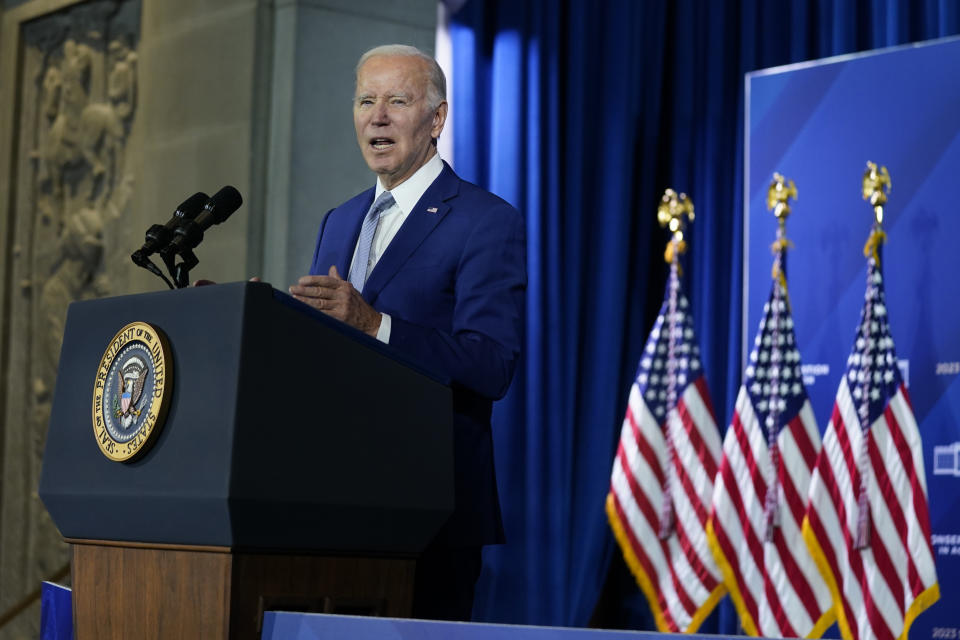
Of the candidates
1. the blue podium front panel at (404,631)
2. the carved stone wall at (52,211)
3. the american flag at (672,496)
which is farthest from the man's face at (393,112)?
the carved stone wall at (52,211)

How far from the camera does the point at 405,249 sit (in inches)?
86.7

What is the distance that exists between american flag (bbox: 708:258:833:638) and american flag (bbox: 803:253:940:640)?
146mm

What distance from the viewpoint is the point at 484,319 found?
6.88 ft

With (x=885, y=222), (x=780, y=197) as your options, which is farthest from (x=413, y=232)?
(x=885, y=222)

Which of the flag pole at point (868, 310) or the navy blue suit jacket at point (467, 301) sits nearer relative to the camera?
the navy blue suit jacket at point (467, 301)

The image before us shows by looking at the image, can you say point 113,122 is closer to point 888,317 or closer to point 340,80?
point 340,80

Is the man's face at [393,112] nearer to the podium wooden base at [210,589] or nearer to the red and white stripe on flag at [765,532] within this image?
the podium wooden base at [210,589]

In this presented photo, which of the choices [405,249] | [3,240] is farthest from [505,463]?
[405,249]

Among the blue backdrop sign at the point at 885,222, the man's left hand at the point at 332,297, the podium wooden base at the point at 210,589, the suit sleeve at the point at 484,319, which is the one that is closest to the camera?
the podium wooden base at the point at 210,589

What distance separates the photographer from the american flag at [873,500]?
5.13 m

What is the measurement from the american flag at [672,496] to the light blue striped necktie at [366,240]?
402 cm

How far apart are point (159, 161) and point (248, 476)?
4727 mm

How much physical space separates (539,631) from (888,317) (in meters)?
4.63

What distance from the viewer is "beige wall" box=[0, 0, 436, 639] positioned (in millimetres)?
5582
